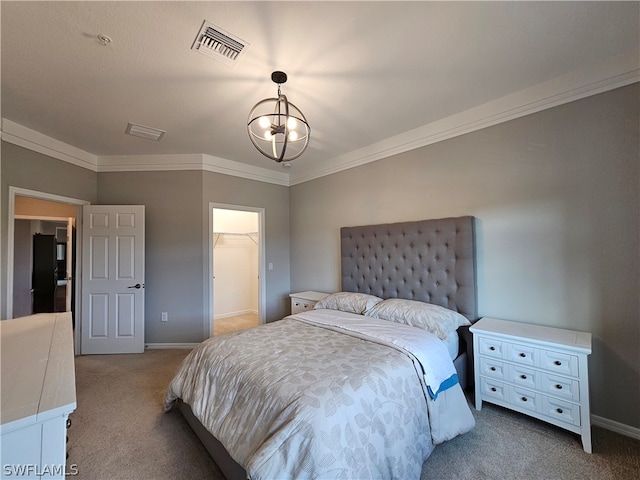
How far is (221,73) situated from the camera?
6.78 feet

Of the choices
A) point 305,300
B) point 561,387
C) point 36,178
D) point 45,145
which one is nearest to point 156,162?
point 45,145

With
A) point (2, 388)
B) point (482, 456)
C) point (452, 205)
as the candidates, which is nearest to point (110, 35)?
point (2, 388)

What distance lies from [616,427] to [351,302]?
7.15ft

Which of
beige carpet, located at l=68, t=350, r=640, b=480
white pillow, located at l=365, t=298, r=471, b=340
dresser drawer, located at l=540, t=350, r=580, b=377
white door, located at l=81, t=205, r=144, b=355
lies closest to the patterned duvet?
beige carpet, located at l=68, t=350, r=640, b=480

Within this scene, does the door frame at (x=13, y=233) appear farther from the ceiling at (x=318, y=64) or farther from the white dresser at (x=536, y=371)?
the white dresser at (x=536, y=371)

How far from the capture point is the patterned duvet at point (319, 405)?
1.19 meters

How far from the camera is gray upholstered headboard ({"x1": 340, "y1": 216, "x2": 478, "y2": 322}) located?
2.54 metres

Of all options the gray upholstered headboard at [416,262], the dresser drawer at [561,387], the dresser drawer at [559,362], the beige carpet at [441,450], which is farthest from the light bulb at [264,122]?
the dresser drawer at [561,387]

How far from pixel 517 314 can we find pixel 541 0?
220cm

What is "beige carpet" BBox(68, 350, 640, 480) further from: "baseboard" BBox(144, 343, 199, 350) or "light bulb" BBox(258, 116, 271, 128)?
"light bulb" BBox(258, 116, 271, 128)

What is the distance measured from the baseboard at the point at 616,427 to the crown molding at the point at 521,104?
7.91 ft

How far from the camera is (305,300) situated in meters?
3.80

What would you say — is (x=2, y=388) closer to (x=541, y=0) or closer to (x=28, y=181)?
(x=541, y=0)

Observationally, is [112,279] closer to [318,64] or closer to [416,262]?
[318,64]
